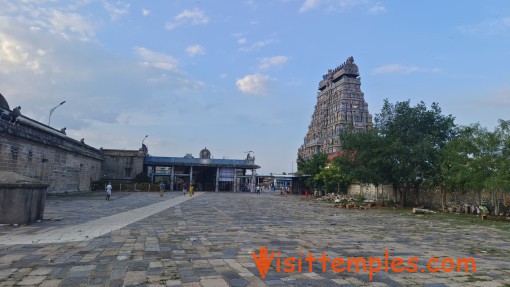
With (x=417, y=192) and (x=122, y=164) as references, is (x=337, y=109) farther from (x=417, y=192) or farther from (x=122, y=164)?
(x=417, y=192)

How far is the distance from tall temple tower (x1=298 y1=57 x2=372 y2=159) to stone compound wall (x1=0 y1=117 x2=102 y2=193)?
4806 cm

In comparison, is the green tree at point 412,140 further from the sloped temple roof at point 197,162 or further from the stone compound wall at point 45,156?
the sloped temple roof at point 197,162

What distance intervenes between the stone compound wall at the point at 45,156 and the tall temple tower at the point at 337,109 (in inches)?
1892

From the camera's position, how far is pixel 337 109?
77500 millimetres

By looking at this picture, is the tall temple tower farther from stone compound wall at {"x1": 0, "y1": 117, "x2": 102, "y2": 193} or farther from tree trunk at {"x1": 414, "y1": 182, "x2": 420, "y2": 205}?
stone compound wall at {"x1": 0, "y1": 117, "x2": 102, "y2": 193}

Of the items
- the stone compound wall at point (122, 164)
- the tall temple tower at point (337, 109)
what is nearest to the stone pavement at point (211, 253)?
the stone compound wall at point (122, 164)

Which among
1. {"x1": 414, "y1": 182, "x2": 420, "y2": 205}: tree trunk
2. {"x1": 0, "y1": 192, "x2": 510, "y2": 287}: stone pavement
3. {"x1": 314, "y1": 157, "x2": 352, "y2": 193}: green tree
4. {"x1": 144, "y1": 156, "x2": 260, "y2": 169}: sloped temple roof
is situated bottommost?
{"x1": 0, "y1": 192, "x2": 510, "y2": 287}: stone pavement

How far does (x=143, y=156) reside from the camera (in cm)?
5125

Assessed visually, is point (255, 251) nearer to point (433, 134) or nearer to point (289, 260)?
point (289, 260)

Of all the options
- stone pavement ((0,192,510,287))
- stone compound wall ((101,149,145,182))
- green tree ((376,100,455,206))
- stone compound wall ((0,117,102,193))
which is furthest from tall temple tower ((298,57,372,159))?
stone pavement ((0,192,510,287))

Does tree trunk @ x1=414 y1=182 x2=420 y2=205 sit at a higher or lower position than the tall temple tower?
lower

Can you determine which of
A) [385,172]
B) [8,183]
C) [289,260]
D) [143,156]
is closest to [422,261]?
[289,260]

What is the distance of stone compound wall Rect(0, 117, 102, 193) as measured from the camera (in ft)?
69.9

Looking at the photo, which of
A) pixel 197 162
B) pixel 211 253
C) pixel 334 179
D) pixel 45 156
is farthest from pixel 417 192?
pixel 197 162
